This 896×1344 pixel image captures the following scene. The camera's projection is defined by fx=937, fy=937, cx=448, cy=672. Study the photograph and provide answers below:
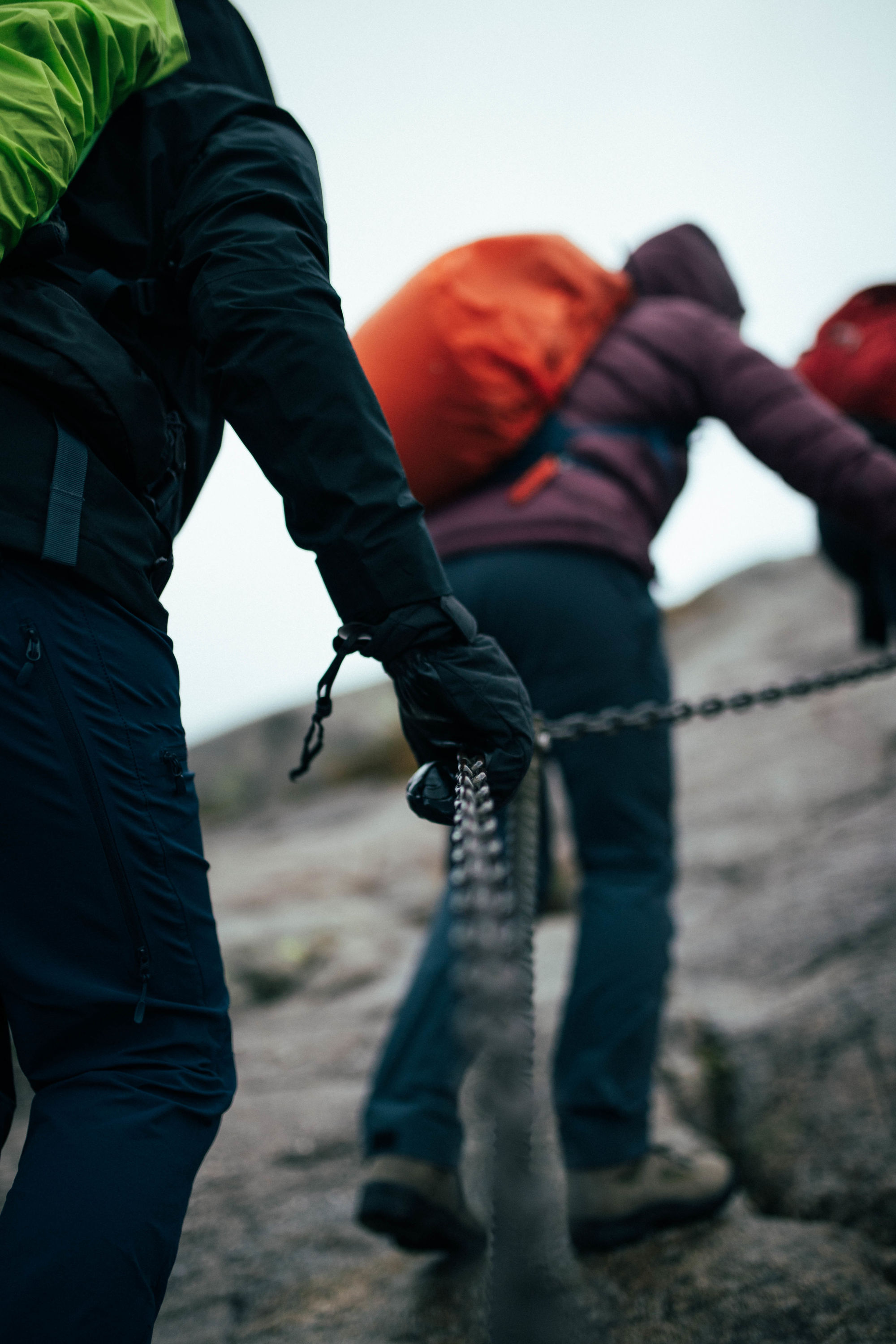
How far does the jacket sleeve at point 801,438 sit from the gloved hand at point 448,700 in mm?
1229

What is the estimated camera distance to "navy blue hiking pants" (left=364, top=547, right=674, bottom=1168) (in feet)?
5.76

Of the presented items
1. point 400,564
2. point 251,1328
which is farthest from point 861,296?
point 251,1328

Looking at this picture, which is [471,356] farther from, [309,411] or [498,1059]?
[498,1059]

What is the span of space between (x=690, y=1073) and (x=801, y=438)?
164cm

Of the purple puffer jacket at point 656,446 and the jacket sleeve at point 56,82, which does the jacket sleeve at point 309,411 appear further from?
the purple puffer jacket at point 656,446

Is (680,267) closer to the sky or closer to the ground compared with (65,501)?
closer to the sky

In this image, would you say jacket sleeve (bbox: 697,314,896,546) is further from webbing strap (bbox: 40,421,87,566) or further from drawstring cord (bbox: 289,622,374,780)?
webbing strap (bbox: 40,421,87,566)

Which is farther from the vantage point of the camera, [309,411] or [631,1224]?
[631,1224]

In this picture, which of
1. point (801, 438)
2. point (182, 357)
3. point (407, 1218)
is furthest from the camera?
point (801, 438)

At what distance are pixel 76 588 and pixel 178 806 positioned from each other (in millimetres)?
256

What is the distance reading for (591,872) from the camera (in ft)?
6.28

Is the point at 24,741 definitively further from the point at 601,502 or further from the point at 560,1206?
the point at 560,1206

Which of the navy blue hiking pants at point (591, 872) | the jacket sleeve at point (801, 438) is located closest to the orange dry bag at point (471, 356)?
the navy blue hiking pants at point (591, 872)

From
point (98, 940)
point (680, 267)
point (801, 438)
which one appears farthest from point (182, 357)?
point (680, 267)
